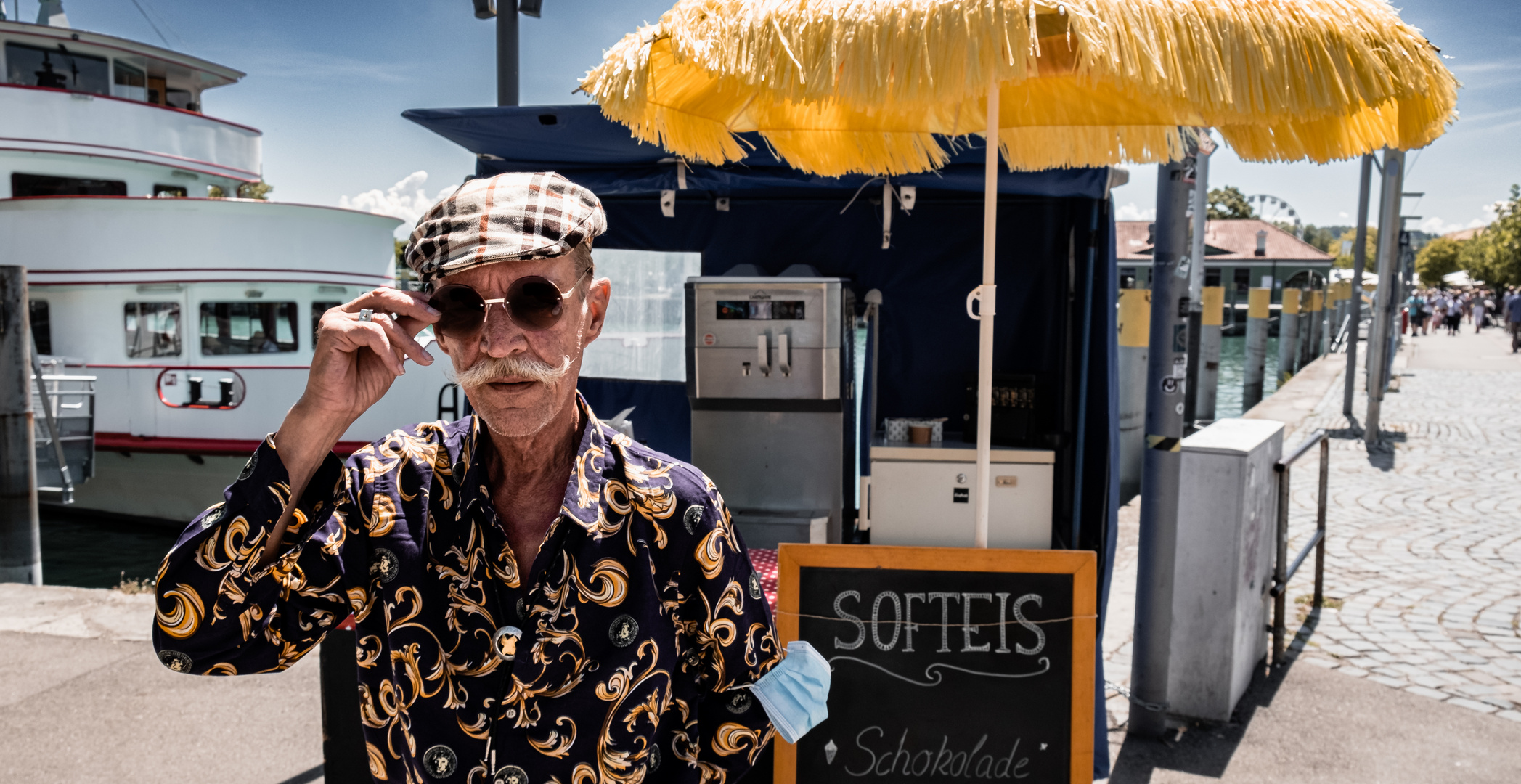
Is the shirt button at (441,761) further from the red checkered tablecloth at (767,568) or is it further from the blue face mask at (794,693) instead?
the red checkered tablecloth at (767,568)

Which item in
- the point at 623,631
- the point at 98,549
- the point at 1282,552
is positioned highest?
the point at 623,631

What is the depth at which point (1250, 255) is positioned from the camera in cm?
6569

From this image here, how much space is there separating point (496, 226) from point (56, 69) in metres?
16.1

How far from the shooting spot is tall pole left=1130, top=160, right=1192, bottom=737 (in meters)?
3.84

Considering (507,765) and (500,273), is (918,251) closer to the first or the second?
(500,273)

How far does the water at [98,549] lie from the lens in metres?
10.8

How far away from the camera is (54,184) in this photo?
12938 mm

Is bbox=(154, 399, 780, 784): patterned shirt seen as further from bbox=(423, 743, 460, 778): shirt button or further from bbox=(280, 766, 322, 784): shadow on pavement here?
bbox=(280, 766, 322, 784): shadow on pavement

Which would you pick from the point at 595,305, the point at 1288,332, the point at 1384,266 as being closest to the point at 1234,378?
the point at 1288,332

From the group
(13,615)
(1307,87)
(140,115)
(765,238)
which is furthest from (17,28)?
(1307,87)

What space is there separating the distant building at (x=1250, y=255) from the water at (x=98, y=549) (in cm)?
5093

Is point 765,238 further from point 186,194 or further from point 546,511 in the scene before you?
point 186,194

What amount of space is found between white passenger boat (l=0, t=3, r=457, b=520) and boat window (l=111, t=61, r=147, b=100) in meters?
0.67

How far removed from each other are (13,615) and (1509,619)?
857cm
